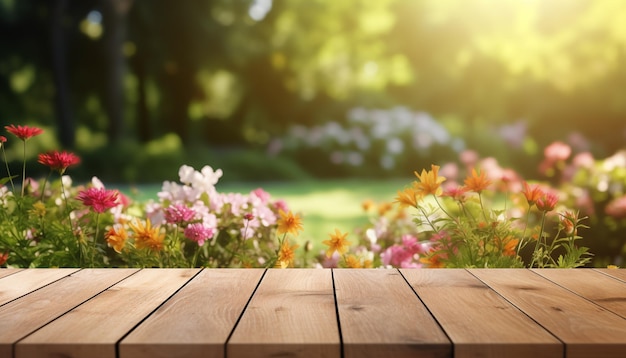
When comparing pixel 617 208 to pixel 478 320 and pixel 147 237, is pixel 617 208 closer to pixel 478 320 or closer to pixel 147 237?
pixel 147 237

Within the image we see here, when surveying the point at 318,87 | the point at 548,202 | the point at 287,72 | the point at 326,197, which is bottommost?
the point at 326,197

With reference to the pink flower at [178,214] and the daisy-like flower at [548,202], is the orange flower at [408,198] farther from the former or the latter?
the pink flower at [178,214]

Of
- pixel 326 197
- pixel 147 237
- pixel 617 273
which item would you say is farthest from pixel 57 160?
pixel 326 197

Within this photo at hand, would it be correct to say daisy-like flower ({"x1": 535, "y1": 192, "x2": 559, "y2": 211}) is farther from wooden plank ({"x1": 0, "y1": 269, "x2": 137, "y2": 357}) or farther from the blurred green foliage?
the blurred green foliage

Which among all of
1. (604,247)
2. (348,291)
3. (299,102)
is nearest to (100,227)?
(348,291)

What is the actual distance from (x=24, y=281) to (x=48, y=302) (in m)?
0.34

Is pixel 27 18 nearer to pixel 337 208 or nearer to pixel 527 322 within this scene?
pixel 337 208

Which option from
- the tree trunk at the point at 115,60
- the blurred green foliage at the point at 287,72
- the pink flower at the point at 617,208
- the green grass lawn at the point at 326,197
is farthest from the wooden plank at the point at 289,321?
the tree trunk at the point at 115,60

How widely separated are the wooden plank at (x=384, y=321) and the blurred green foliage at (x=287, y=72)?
9291mm

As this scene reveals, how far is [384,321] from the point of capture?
1.54 meters

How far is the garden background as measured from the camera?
11.2 m

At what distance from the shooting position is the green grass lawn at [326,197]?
23.5ft

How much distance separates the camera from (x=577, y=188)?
469 centimetres

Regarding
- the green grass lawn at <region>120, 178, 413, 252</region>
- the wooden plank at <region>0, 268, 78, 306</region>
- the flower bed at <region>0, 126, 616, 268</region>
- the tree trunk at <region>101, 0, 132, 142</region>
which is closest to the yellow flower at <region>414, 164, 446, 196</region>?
the flower bed at <region>0, 126, 616, 268</region>
